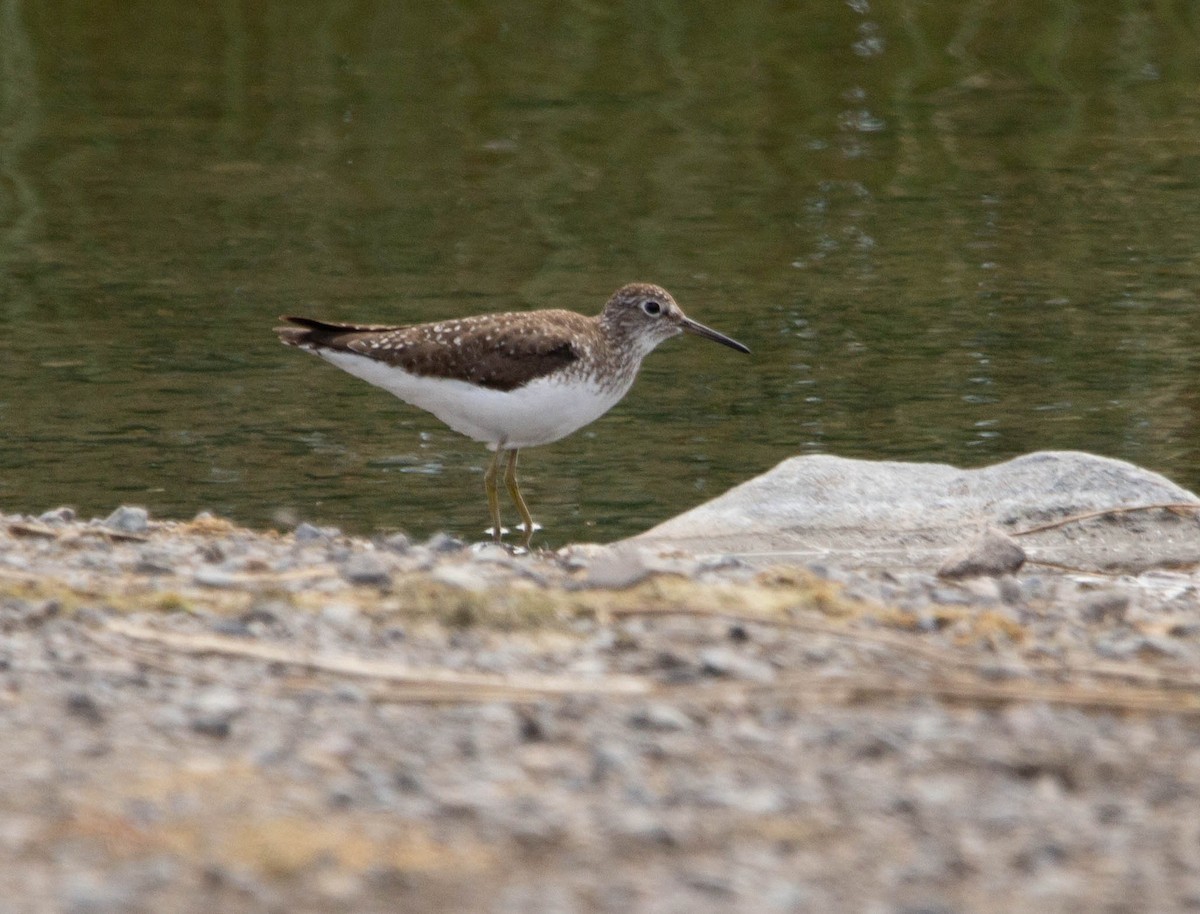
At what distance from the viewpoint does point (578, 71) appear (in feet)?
71.7

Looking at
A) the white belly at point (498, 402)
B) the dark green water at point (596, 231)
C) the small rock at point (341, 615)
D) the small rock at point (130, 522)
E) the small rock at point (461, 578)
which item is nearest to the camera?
the small rock at point (341, 615)

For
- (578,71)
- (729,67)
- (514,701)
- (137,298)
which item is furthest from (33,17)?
(514,701)

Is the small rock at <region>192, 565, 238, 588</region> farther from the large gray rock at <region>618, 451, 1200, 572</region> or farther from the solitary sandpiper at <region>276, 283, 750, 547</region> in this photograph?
the solitary sandpiper at <region>276, 283, 750, 547</region>

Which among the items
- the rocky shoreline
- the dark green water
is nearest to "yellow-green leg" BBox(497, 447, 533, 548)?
the dark green water

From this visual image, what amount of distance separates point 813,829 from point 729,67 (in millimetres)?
17633

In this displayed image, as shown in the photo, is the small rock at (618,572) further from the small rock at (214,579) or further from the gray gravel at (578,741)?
the small rock at (214,579)

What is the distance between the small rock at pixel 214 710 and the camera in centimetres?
543

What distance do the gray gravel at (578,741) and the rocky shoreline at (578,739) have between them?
1 centimetres

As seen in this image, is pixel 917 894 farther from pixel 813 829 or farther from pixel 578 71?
pixel 578 71

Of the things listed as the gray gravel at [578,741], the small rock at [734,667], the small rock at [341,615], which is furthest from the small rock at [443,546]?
the small rock at [734,667]

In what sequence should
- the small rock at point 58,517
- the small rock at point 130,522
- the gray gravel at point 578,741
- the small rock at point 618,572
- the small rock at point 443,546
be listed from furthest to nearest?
the small rock at point 58,517, the small rock at point 130,522, the small rock at point 443,546, the small rock at point 618,572, the gray gravel at point 578,741

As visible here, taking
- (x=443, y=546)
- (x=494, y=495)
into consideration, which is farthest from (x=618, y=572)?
(x=494, y=495)

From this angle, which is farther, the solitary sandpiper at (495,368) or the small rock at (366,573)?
the solitary sandpiper at (495,368)

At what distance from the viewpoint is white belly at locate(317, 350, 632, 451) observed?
396 inches
